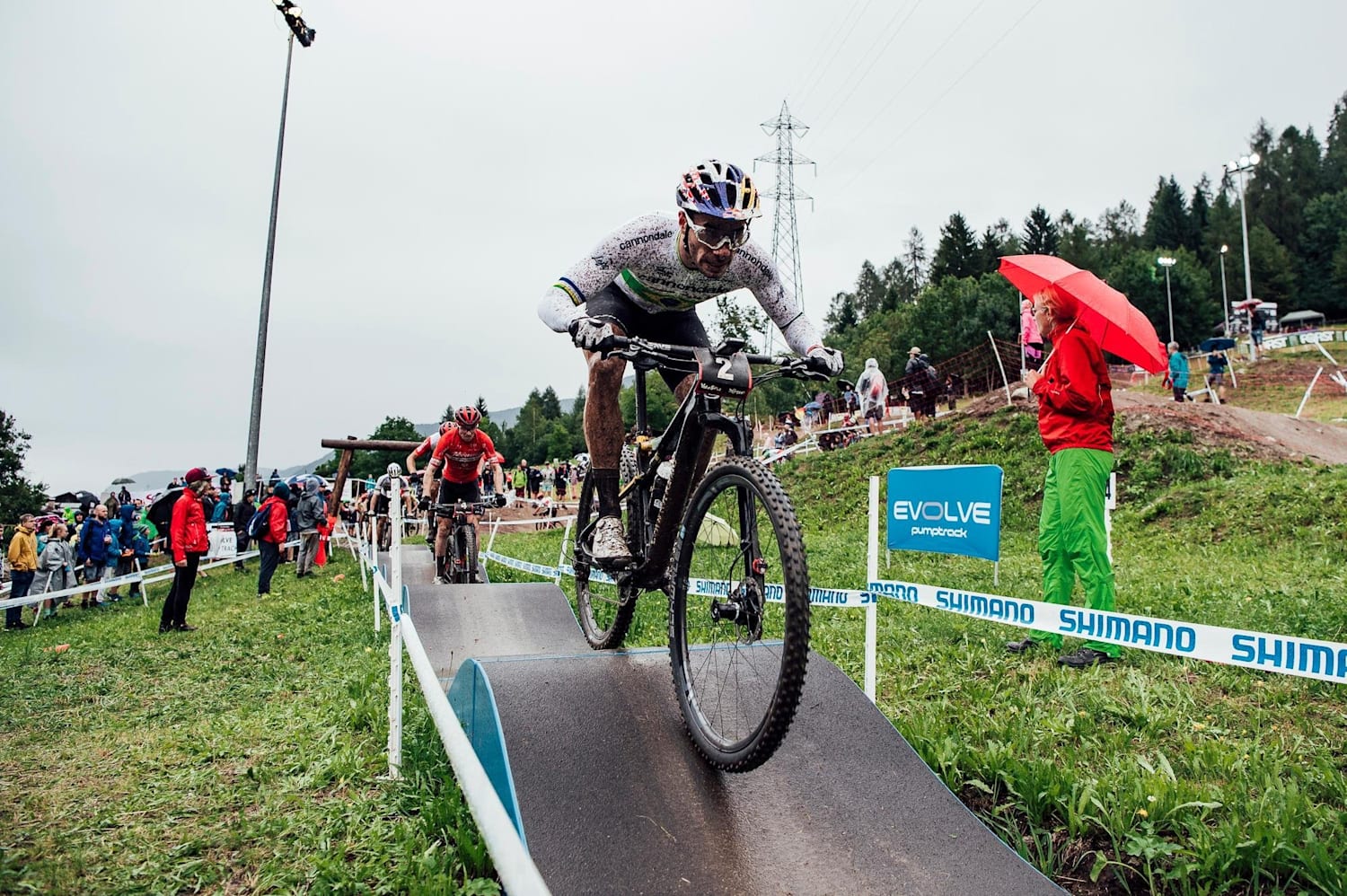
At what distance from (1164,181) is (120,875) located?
353 feet

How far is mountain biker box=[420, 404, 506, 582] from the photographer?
9.97 m

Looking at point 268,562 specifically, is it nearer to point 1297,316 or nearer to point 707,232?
point 707,232

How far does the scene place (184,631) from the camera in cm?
1022

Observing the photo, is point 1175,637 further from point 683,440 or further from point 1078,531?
point 1078,531

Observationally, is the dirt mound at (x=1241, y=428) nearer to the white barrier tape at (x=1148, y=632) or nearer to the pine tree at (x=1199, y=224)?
the white barrier tape at (x=1148, y=632)

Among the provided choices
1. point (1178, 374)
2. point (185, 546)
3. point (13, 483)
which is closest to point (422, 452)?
point (185, 546)

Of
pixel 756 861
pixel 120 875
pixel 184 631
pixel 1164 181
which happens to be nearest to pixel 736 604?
pixel 756 861

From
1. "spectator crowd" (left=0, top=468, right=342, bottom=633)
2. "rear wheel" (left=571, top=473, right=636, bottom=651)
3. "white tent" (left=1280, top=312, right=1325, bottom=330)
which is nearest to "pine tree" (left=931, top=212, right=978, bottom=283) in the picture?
"white tent" (left=1280, top=312, right=1325, bottom=330)

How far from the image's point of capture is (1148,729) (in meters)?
3.91

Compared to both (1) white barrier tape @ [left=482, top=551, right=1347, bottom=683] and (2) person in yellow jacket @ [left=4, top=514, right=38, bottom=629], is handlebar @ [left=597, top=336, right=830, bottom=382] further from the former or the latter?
(2) person in yellow jacket @ [left=4, top=514, right=38, bottom=629]

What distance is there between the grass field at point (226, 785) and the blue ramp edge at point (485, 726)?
21 cm

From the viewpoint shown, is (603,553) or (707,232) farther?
(603,553)

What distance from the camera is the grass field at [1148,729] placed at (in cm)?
283

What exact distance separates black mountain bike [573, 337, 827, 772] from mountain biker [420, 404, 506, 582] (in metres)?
6.16
